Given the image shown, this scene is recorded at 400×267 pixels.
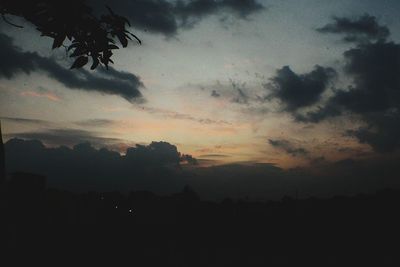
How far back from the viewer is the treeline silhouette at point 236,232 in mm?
18109

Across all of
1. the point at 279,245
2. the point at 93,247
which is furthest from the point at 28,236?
the point at 279,245

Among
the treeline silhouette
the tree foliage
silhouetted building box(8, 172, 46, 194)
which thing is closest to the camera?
the tree foliage

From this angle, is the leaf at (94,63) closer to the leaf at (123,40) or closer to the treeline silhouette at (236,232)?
the leaf at (123,40)

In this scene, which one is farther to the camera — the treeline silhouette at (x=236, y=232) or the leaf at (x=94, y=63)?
the treeline silhouette at (x=236, y=232)

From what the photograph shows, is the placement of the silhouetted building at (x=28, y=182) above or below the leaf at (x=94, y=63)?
below

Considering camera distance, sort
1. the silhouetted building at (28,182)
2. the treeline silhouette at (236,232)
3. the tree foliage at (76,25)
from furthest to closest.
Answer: the treeline silhouette at (236,232), the silhouetted building at (28,182), the tree foliage at (76,25)

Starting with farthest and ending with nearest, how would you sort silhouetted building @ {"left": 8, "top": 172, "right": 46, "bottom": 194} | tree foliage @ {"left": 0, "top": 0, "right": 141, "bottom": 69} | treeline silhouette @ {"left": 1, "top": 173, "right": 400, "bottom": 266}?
treeline silhouette @ {"left": 1, "top": 173, "right": 400, "bottom": 266}
silhouetted building @ {"left": 8, "top": 172, "right": 46, "bottom": 194}
tree foliage @ {"left": 0, "top": 0, "right": 141, "bottom": 69}

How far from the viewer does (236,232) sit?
94.1 feet

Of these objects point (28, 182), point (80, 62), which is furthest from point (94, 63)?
point (28, 182)

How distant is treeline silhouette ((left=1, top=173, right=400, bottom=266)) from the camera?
18109 millimetres

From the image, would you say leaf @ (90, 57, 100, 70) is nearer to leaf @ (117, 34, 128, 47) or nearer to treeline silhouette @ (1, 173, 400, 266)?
leaf @ (117, 34, 128, 47)

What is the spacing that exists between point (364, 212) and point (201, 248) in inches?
393

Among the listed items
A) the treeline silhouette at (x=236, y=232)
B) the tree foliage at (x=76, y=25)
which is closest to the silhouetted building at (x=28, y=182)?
the treeline silhouette at (x=236, y=232)

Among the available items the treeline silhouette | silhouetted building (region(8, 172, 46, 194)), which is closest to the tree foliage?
silhouetted building (region(8, 172, 46, 194))
